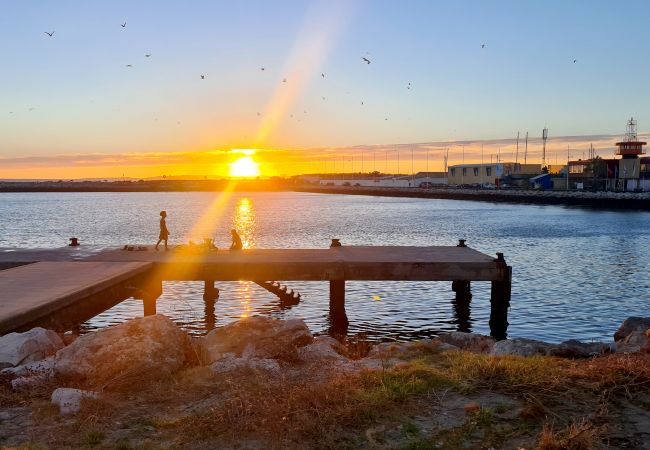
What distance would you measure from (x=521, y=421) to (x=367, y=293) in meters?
22.1

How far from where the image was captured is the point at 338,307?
22.3 metres

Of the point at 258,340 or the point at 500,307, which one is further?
the point at 500,307

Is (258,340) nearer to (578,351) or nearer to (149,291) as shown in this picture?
(578,351)

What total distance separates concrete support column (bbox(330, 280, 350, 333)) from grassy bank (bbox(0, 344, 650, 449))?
1234cm

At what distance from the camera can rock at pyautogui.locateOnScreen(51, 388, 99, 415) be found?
7.82 meters

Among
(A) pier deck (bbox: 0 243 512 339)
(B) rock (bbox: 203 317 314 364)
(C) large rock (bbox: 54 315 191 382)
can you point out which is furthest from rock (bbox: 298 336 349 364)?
(A) pier deck (bbox: 0 243 512 339)

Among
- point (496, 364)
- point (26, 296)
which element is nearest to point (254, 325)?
point (496, 364)

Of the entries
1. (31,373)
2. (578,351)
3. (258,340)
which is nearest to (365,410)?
(258,340)

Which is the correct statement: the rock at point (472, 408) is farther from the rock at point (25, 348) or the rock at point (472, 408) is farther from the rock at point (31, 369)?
the rock at point (25, 348)

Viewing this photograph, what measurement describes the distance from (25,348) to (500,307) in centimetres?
1683

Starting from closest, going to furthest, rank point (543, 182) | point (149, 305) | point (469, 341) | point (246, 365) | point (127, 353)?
point (127, 353)
point (246, 365)
point (469, 341)
point (149, 305)
point (543, 182)

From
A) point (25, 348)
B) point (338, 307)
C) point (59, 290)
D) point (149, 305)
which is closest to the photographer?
point (25, 348)

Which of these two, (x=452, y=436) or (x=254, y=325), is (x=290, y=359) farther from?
(x=452, y=436)

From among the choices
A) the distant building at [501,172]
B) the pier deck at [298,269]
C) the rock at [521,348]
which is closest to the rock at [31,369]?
the rock at [521,348]
